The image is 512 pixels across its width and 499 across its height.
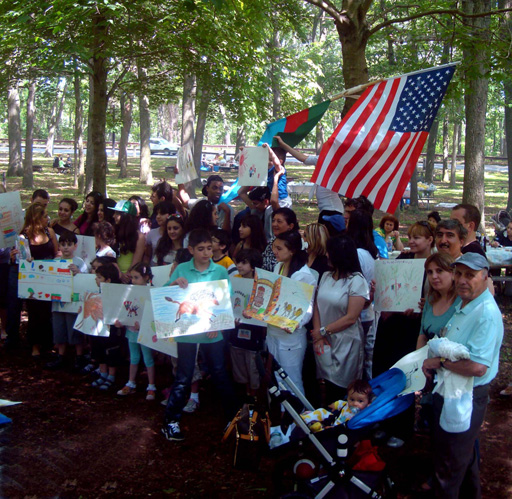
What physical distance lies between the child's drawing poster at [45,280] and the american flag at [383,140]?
3.28 metres

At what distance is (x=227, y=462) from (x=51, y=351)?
3730 millimetres

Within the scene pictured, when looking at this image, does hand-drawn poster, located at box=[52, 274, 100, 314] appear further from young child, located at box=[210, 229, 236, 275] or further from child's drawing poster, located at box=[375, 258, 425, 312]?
child's drawing poster, located at box=[375, 258, 425, 312]

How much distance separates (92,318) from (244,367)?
186 cm

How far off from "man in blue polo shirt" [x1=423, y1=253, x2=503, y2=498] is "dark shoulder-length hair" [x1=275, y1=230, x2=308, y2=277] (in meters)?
1.85

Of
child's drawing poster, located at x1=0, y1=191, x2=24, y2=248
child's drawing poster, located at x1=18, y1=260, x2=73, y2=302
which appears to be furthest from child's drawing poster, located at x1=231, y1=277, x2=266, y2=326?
child's drawing poster, located at x1=0, y1=191, x2=24, y2=248

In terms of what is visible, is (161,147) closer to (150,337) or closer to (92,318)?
(92,318)

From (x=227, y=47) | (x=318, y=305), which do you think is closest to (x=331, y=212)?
(x=318, y=305)

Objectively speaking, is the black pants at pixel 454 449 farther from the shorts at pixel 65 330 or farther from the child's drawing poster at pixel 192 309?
the shorts at pixel 65 330

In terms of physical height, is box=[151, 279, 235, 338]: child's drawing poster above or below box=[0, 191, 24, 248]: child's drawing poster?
below

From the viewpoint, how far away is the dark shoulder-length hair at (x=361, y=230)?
19.5 ft

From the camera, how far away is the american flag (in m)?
6.39

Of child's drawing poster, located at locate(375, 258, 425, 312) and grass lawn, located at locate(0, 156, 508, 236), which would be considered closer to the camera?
child's drawing poster, located at locate(375, 258, 425, 312)

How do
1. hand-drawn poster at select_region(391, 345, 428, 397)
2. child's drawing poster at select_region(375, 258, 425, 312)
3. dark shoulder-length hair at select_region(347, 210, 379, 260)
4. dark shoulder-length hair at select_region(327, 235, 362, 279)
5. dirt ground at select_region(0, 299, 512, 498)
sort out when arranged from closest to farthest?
hand-drawn poster at select_region(391, 345, 428, 397), dirt ground at select_region(0, 299, 512, 498), dark shoulder-length hair at select_region(327, 235, 362, 279), child's drawing poster at select_region(375, 258, 425, 312), dark shoulder-length hair at select_region(347, 210, 379, 260)

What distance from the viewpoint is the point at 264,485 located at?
4766 millimetres
